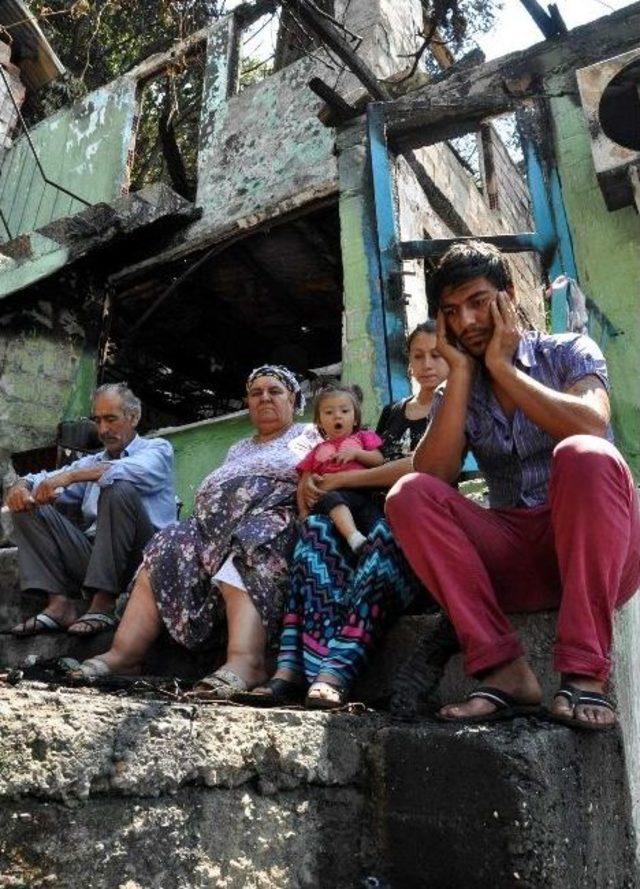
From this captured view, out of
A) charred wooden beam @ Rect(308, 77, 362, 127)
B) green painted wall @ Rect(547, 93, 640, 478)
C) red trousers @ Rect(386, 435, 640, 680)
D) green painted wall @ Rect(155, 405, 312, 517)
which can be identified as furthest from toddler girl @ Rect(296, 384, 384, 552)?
charred wooden beam @ Rect(308, 77, 362, 127)

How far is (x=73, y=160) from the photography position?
859 cm

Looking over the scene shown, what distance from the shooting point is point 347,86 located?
21.3 ft

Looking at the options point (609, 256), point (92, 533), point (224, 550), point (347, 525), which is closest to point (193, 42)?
point (609, 256)

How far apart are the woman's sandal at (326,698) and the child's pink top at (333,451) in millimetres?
962

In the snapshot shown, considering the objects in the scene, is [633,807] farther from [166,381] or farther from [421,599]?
[166,381]

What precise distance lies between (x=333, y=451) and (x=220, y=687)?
1112mm

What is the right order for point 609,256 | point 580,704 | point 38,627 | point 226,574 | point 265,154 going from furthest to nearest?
point 265,154 < point 609,256 < point 38,627 < point 226,574 < point 580,704

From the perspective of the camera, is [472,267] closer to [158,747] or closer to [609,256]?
[158,747]

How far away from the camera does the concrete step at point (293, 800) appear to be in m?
1.19

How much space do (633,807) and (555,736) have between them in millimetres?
497

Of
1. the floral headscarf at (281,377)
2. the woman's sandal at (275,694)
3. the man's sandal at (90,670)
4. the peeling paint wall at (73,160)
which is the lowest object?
the woman's sandal at (275,694)

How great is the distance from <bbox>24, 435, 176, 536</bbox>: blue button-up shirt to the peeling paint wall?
5.19 m

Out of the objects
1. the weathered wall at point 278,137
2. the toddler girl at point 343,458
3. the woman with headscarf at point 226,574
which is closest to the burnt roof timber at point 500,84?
the weathered wall at point 278,137

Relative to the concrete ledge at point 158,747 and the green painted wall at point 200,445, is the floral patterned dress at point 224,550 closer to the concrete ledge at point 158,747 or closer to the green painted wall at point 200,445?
the concrete ledge at point 158,747
